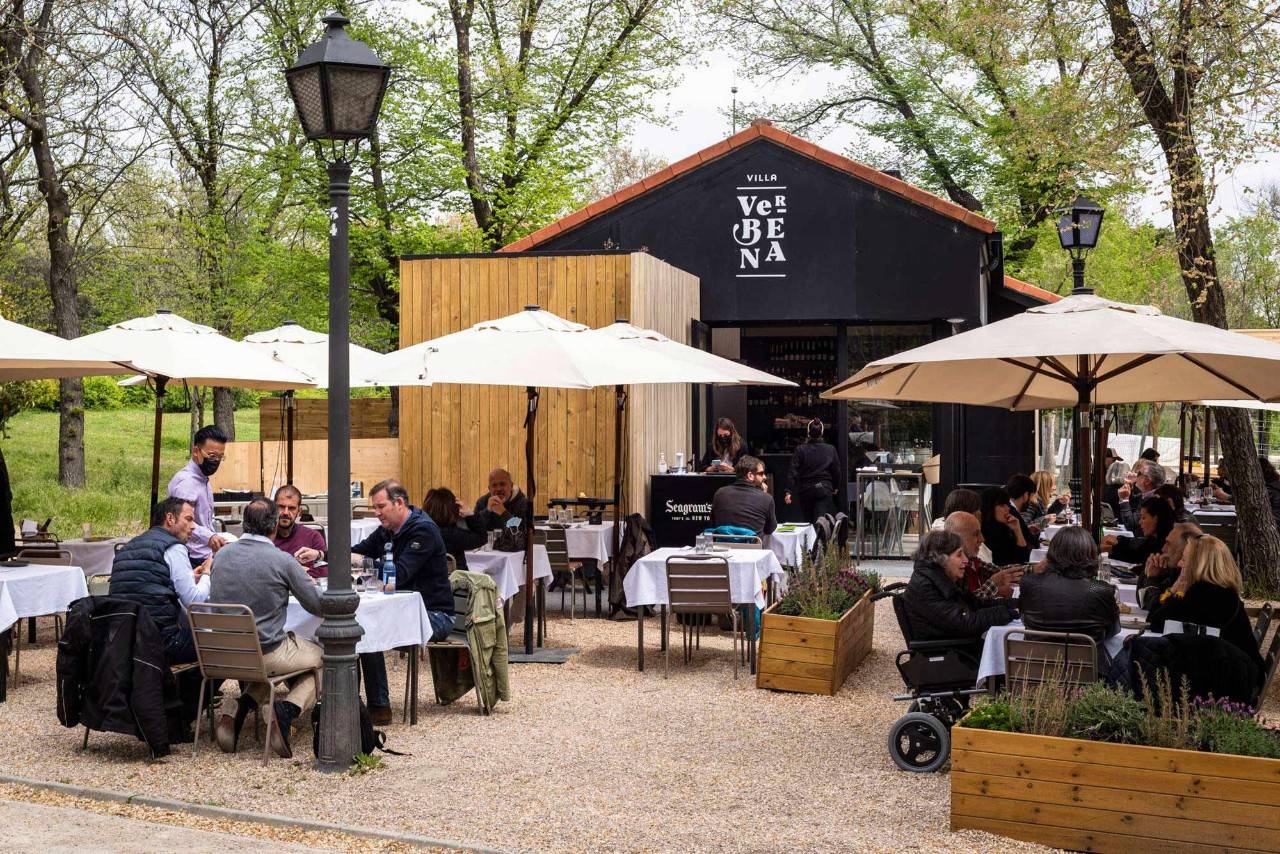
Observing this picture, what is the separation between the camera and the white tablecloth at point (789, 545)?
1232 cm

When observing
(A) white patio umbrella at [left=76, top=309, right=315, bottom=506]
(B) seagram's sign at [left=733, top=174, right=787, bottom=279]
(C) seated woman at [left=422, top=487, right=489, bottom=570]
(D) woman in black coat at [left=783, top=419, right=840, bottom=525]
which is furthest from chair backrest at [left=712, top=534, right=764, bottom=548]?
(B) seagram's sign at [left=733, top=174, right=787, bottom=279]

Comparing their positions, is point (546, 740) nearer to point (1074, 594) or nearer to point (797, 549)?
A: point (1074, 594)

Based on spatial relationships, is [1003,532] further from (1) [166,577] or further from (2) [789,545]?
(1) [166,577]

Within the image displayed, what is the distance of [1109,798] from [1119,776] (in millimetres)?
104

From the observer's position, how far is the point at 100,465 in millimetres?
28406

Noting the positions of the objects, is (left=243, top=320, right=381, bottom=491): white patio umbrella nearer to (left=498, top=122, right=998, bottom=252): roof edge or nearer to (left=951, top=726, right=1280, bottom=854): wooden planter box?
(left=498, top=122, right=998, bottom=252): roof edge

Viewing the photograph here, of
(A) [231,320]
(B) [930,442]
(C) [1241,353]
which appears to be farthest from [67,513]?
(C) [1241,353]

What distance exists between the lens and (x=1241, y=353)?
6805 millimetres

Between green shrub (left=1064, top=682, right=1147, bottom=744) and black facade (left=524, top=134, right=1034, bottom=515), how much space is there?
1265 centimetres

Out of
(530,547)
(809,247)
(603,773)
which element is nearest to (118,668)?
(603,773)

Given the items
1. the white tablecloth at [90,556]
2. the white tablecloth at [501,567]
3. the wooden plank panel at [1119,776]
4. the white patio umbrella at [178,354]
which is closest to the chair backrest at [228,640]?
the white tablecloth at [501,567]

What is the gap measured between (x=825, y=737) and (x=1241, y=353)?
317cm

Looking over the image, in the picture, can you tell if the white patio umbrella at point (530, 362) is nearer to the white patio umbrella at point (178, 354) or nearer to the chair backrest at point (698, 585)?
the chair backrest at point (698, 585)

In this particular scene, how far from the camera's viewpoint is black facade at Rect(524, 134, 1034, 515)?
741 inches
